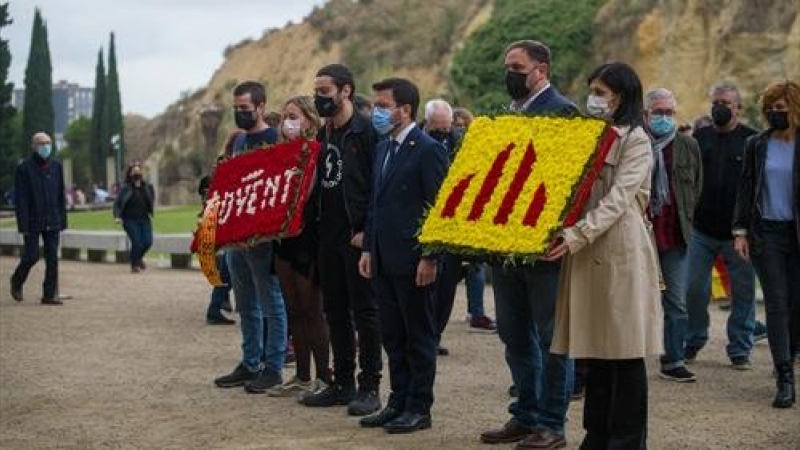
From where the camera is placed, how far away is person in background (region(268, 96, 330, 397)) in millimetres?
9086

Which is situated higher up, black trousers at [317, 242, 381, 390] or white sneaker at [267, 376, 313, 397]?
black trousers at [317, 242, 381, 390]

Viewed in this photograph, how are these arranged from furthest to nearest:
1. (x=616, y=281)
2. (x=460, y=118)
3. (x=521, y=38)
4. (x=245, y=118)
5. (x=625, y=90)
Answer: (x=521, y=38)
(x=460, y=118)
(x=245, y=118)
(x=625, y=90)
(x=616, y=281)

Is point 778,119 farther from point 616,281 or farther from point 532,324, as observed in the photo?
point 616,281

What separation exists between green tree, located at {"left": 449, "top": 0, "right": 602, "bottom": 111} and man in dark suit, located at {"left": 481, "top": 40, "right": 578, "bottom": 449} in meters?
36.3

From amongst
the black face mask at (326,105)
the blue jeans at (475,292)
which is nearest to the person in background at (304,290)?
the black face mask at (326,105)

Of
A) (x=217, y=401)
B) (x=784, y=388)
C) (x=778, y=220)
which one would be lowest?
(x=217, y=401)

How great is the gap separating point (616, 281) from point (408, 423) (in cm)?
197

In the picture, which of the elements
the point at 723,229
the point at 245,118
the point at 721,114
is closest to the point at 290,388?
the point at 245,118

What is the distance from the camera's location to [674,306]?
10.1 metres

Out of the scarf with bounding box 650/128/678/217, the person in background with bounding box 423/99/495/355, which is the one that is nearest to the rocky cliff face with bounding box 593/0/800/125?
the person in background with bounding box 423/99/495/355

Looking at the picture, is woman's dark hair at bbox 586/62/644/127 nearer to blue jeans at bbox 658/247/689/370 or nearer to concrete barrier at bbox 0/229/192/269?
blue jeans at bbox 658/247/689/370

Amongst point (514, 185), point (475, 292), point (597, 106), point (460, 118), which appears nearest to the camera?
point (514, 185)

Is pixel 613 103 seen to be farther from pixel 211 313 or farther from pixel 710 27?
pixel 710 27

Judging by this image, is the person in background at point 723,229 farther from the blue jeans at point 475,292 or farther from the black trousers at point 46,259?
the black trousers at point 46,259
